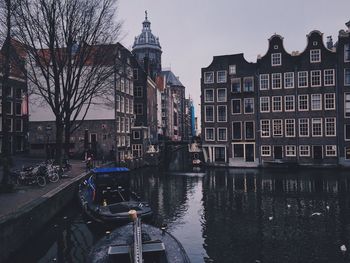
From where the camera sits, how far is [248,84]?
56562 millimetres

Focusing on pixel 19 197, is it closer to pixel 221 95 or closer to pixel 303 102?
pixel 221 95

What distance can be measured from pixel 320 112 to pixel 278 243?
39257 mm

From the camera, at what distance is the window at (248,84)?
56216mm

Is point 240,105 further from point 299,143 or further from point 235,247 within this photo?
point 235,247

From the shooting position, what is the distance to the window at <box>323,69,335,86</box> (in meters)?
51.4

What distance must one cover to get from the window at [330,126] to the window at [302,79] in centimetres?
624

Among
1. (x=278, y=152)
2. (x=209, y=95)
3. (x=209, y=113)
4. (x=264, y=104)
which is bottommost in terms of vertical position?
(x=278, y=152)

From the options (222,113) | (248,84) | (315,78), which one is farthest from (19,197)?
(315,78)

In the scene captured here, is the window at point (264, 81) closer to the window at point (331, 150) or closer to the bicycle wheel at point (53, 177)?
the window at point (331, 150)

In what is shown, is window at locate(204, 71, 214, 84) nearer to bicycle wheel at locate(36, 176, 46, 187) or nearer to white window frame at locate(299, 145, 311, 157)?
white window frame at locate(299, 145, 311, 157)

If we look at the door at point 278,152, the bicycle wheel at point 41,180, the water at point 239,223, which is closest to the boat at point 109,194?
the water at point 239,223

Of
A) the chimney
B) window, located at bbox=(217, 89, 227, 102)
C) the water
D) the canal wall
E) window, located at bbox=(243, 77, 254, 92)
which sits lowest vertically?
the water

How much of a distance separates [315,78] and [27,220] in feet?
155

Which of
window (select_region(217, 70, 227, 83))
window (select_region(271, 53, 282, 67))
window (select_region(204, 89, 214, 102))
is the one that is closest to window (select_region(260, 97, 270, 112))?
window (select_region(271, 53, 282, 67))
